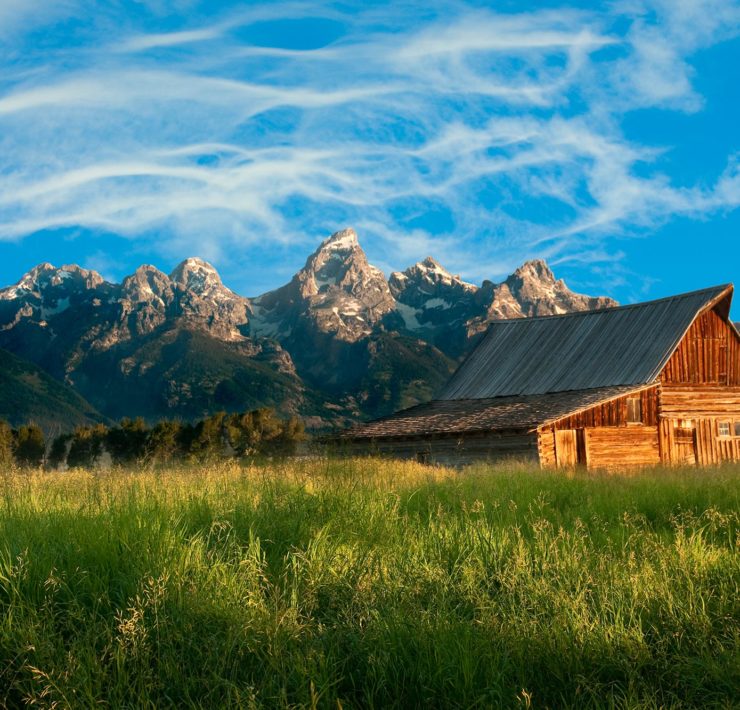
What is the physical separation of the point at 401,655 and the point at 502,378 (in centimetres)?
3418

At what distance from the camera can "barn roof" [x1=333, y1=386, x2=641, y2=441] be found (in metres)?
30.9

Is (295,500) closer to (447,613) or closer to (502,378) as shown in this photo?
(447,613)

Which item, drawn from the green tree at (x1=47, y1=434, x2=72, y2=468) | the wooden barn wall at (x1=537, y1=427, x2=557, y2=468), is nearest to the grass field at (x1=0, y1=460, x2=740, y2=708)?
the wooden barn wall at (x1=537, y1=427, x2=557, y2=468)

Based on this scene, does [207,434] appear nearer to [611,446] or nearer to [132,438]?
[132,438]

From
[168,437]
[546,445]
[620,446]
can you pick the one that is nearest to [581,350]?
[620,446]

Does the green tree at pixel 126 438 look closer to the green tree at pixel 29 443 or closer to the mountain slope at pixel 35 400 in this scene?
the green tree at pixel 29 443

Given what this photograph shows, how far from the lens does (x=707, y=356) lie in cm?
3644

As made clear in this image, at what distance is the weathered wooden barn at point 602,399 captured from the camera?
3173 cm

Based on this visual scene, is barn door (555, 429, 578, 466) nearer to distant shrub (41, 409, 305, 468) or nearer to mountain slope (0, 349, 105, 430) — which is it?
distant shrub (41, 409, 305, 468)

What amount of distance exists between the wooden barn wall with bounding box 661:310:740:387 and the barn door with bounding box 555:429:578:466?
19.7 ft

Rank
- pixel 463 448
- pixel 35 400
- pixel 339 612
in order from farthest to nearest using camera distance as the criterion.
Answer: pixel 35 400
pixel 463 448
pixel 339 612

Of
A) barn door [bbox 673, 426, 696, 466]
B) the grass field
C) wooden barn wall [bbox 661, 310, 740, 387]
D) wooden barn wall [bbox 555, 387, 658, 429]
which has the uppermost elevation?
wooden barn wall [bbox 661, 310, 740, 387]

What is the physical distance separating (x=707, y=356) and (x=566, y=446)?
9534mm

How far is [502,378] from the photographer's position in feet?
128
